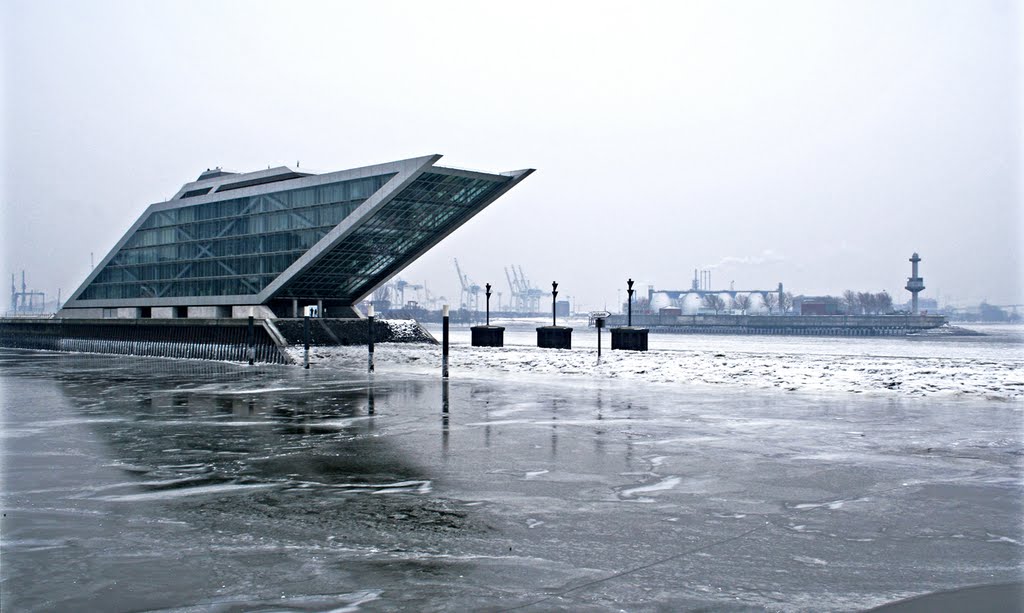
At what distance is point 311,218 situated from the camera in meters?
56.6

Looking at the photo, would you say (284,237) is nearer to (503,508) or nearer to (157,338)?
(157,338)

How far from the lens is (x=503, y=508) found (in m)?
8.98

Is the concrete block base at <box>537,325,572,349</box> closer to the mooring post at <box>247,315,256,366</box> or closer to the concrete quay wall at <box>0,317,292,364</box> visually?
the concrete quay wall at <box>0,317,292,364</box>

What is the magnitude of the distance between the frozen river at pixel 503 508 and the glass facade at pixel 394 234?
36424 mm

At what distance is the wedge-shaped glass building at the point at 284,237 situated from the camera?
54.1m

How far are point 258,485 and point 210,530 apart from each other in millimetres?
2237

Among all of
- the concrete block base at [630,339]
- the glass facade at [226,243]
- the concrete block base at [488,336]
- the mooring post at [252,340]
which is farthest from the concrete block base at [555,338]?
the mooring post at [252,340]

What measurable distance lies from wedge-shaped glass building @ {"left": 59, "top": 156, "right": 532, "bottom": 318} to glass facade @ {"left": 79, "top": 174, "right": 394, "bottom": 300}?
82 mm

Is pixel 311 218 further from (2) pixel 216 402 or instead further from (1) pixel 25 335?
(2) pixel 216 402

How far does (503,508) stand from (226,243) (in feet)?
191

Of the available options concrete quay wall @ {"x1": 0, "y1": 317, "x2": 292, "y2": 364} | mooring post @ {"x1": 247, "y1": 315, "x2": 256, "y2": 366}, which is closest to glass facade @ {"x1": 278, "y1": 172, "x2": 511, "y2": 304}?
concrete quay wall @ {"x1": 0, "y1": 317, "x2": 292, "y2": 364}

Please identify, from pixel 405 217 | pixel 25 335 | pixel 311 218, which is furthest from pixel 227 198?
pixel 25 335

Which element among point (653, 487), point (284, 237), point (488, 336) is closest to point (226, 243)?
point (284, 237)

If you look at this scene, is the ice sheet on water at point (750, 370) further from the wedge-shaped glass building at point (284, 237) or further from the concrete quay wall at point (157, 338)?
the wedge-shaped glass building at point (284, 237)
